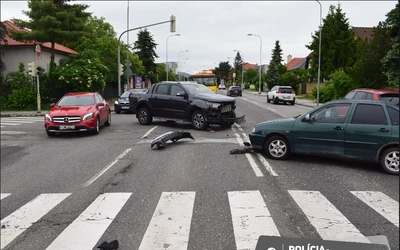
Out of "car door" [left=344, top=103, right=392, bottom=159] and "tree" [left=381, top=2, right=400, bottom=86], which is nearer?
"tree" [left=381, top=2, right=400, bottom=86]

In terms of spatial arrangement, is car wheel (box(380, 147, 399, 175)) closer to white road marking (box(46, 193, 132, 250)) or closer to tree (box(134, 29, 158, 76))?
white road marking (box(46, 193, 132, 250))

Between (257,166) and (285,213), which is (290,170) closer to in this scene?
(257,166)

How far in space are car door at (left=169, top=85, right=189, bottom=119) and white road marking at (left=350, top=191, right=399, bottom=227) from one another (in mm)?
9329

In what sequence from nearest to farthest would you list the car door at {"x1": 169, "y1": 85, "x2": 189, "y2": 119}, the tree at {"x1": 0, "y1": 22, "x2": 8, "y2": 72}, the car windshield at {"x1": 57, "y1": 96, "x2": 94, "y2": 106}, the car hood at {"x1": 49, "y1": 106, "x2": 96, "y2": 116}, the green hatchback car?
the green hatchback car, the car hood at {"x1": 49, "y1": 106, "x2": 96, "y2": 116}, the car windshield at {"x1": 57, "y1": 96, "x2": 94, "y2": 106}, the car door at {"x1": 169, "y1": 85, "x2": 189, "y2": 119}, the tree at {"x1": 0, "y1": 22, "x2": 8, "y2": 72}

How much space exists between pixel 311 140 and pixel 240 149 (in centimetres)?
215

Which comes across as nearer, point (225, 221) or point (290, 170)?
point (225, 221)

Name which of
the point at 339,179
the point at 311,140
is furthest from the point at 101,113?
the point at 339,179

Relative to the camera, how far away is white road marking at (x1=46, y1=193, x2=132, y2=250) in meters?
4.53

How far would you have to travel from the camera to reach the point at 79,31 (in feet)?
96.7

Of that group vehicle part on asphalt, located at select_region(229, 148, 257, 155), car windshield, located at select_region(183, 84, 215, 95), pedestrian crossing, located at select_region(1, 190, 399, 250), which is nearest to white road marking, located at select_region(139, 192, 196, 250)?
pedestrian crossing, located at select_region(1, 190, 399, 250)

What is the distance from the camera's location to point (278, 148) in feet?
29.5

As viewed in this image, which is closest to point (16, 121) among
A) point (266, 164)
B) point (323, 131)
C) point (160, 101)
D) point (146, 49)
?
point (160, 101)

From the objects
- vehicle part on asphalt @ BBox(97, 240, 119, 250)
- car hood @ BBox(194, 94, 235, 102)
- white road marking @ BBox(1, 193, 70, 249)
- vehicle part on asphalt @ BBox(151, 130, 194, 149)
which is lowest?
white road marking @ BBox(1, 193, 70, 249)

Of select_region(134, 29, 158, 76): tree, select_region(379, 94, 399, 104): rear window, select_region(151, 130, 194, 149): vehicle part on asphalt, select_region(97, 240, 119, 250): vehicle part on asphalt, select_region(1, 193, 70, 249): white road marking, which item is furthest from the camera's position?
select_region(134, 29, 158, 76): tree
